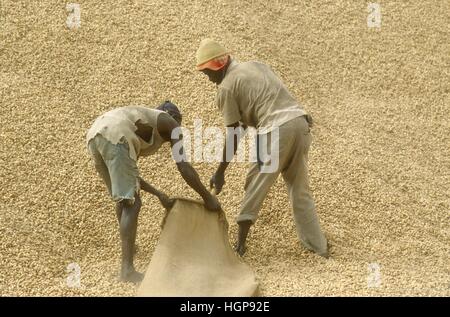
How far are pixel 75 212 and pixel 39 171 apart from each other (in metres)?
0.45

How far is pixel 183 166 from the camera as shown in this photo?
4.17 m

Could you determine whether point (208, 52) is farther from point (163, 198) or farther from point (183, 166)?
point (163, 198)

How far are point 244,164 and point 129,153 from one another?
1.44m

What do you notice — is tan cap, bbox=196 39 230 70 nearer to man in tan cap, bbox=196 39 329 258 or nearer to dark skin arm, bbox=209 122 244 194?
man in tan cap, bbox=196 39 329 258

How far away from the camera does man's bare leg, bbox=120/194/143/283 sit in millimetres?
Result: 4156

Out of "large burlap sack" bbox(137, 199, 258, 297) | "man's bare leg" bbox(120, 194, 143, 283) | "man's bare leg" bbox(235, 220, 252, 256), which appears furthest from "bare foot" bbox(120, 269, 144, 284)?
"man's bare leg" bbox(235, 220, 252, 256)

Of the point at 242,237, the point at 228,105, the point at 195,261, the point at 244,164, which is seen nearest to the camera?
the point at 195,261

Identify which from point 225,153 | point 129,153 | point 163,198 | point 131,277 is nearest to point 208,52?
point 225,153

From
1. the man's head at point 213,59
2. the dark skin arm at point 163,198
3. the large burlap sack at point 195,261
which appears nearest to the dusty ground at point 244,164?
the large burlap sack at point 195,261

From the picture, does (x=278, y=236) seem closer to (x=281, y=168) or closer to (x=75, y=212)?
(x=281, y=168)

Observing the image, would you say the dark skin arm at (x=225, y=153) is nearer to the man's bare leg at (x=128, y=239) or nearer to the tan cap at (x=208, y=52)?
the tan cap at (x=208, y=52)

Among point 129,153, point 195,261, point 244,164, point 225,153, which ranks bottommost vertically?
point 244,164

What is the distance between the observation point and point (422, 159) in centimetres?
595

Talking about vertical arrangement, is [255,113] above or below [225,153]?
above
